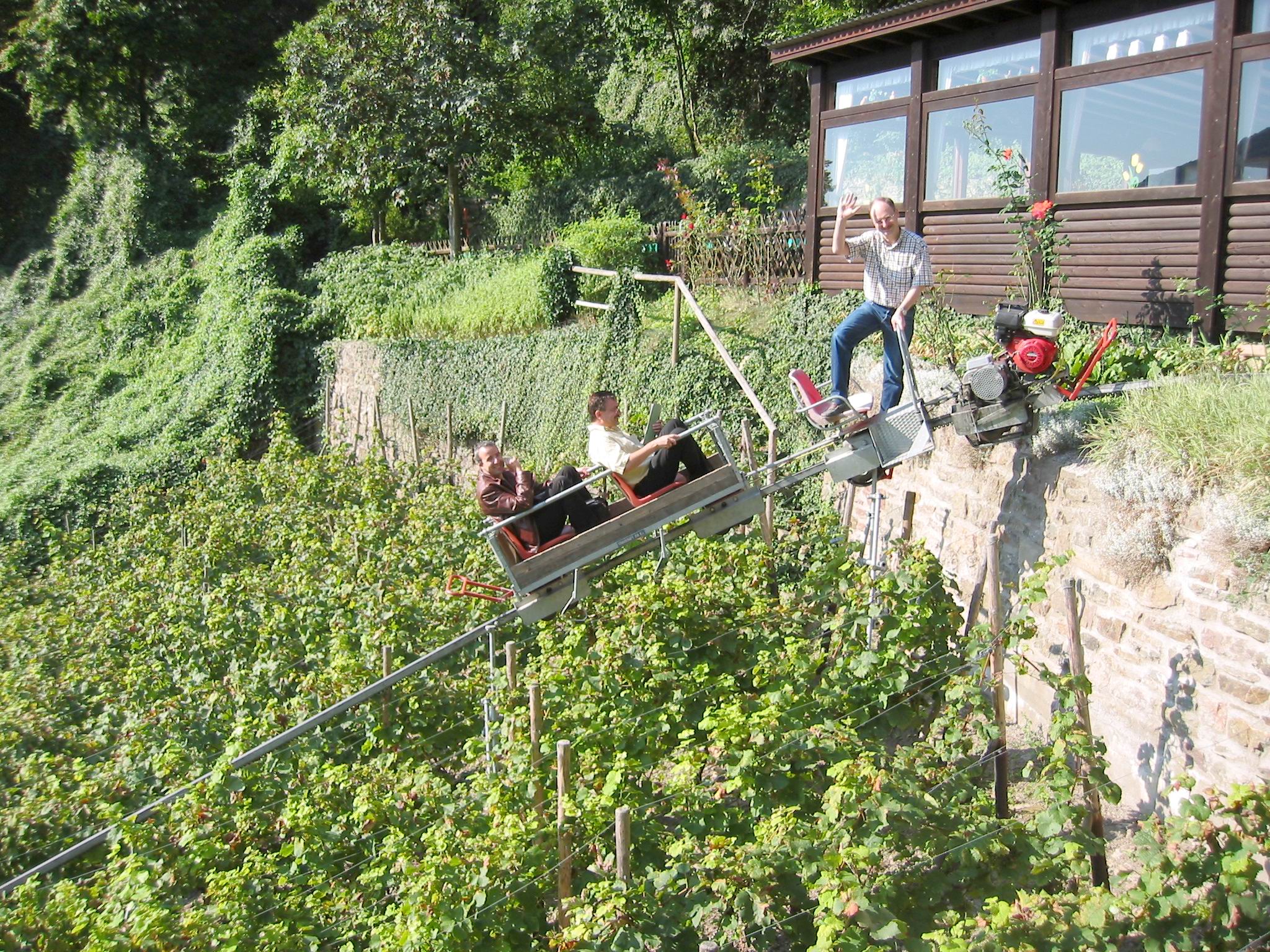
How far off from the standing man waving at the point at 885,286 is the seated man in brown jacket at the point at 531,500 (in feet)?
5.84

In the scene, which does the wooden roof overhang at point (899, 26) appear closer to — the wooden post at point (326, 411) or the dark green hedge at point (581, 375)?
the dark green hedge at point (581, 375)

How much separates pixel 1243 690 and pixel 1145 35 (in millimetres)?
5406

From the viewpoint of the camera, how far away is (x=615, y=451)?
258 inches

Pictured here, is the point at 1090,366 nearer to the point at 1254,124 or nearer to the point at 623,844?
the point at 1254,124

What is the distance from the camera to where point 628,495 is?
265 inches

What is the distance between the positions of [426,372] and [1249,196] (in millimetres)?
11878

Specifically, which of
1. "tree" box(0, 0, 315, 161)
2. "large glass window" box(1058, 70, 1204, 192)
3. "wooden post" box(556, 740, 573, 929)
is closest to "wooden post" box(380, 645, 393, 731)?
"wooden post" box(556, 740, 573, 929)

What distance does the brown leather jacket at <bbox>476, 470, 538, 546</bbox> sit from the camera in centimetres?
645

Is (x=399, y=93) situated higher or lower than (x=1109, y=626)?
higher

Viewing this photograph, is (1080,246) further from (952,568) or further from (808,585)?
(808,585)

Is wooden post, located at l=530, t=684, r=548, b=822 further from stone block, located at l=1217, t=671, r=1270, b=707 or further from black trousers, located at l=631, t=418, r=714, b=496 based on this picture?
stone block, located at l=1217, t=671, r=1270, b=707

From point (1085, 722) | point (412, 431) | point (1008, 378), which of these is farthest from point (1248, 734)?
point (412, 431)

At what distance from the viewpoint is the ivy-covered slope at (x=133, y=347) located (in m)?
19.9

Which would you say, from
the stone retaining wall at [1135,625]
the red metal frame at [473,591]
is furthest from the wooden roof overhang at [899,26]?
the red metal frame at [473,591]
